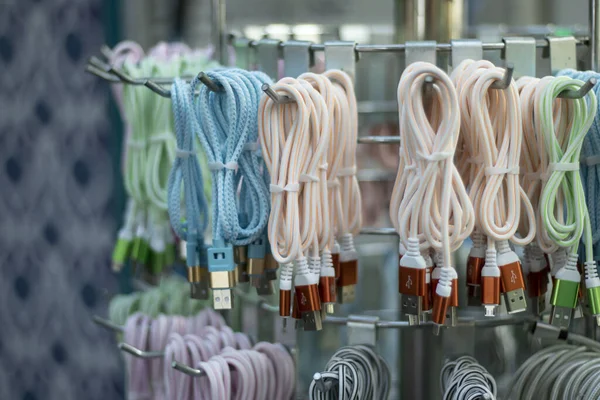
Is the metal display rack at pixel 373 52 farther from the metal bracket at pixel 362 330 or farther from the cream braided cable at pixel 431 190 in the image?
the cream braided cable at pixel 431 190

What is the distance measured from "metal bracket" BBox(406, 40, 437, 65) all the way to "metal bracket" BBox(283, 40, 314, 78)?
0.65 ft

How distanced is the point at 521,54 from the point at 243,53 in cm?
53

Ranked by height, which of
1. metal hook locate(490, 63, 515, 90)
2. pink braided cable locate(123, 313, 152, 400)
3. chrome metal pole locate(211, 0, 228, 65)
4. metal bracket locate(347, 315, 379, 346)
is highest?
chrome metal pole locate(211, 0, 228, 65)

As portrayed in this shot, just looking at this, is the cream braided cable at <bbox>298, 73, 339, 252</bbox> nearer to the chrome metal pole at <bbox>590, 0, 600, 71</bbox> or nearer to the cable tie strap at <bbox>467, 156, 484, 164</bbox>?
the cable tie strap at <bbox>467, 156, 484, 164</bbox>

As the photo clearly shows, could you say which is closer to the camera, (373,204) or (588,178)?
(588,178)

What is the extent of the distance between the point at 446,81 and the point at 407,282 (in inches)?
11.5

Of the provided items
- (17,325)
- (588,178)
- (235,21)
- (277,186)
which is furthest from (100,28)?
(588,178)

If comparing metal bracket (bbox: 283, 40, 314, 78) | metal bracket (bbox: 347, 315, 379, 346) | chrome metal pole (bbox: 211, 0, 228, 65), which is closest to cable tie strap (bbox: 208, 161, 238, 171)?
metal bracket (bbox: 283, 40, 314, 78)

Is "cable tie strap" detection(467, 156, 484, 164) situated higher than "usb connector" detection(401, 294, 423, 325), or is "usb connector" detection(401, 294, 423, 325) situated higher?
"cable tie strap" detection(467, 156, 484, 164)

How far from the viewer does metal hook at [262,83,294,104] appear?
1.18 meters

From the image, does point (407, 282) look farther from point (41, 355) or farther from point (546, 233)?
point (41, 355)

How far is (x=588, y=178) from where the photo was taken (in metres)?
1.26

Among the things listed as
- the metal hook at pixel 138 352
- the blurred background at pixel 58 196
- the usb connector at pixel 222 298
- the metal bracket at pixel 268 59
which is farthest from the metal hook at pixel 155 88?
the blurred background at pixel 58 196

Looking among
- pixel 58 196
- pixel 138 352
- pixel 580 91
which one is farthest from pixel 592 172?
pixel 58 196
